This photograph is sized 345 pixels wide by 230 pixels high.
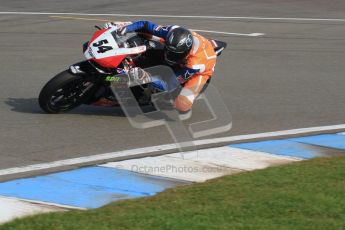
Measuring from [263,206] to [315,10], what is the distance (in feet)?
54.4

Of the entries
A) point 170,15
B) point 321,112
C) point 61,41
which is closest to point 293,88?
point 321,112

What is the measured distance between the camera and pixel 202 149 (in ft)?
31.4

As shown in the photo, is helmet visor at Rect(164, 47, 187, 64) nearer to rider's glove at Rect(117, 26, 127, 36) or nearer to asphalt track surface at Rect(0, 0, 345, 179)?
rider's glove at Rect(117, 26, 127, 36)

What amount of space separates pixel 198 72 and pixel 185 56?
0.34 metres

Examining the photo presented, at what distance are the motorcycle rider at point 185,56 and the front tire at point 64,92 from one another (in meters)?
0.76

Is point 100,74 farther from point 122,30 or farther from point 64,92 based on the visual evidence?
point 122,30

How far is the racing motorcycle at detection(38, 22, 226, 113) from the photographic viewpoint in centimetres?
1057

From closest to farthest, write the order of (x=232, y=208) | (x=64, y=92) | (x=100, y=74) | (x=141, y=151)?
(x=232, y=208) → (x=141, y=151) → (x=100, y=74) → (x=64, y=92)

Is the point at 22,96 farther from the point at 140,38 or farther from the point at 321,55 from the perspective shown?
the point at 321,55

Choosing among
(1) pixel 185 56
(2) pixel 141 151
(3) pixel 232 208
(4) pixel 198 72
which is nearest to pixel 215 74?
(4) pixel 198 72

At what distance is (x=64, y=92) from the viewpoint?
10742mm

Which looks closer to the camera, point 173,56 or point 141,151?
point 141,151

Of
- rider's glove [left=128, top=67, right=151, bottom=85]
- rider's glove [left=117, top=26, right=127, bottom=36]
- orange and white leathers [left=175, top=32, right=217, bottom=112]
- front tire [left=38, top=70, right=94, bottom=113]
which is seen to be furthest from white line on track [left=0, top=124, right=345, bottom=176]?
rider's glove [left=117, top=26, right=127, bottom=36]

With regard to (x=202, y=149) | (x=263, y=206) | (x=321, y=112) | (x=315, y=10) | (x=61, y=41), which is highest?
(x=263, y=206)
